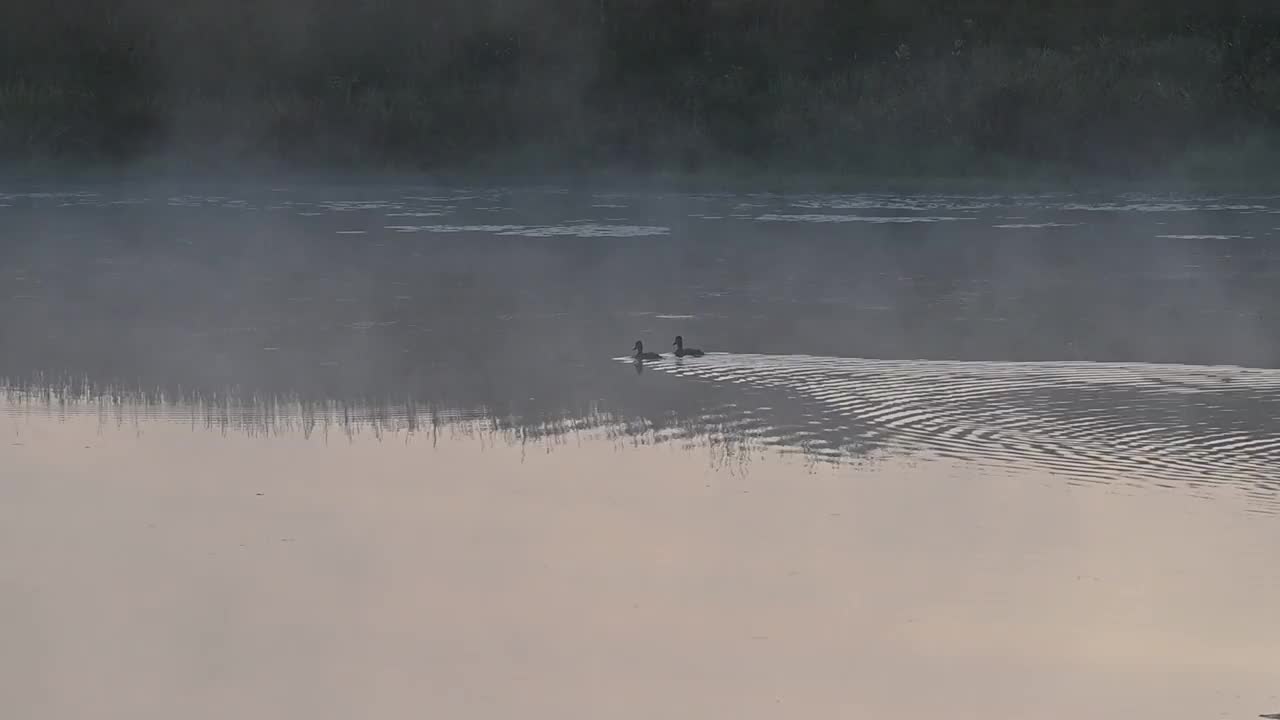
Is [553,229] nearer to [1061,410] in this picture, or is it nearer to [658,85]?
[658,85]

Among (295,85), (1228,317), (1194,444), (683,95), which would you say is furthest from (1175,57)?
(1194,444)

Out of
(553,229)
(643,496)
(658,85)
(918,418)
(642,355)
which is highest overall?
(658,85)

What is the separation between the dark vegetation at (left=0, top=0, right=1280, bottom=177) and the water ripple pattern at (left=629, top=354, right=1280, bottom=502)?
87.7 feet

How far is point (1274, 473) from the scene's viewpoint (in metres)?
12.1

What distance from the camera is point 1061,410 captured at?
47.1ft

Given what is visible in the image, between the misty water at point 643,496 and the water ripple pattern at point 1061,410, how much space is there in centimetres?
5

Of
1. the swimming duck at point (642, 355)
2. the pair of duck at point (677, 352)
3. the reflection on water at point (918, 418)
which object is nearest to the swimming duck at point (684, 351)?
the pair of duck at point (677, 352)

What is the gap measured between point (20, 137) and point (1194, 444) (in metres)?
37.8

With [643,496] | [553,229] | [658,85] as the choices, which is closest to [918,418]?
[643,496]

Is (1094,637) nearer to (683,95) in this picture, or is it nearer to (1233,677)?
(1233,677)

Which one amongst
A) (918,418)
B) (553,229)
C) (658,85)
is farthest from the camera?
(658,85)

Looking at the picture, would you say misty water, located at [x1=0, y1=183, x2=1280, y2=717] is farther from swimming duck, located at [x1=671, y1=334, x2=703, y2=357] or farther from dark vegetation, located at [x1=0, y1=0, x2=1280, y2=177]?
dark vegetation, located at [x1=0, y1=0, x2=1280, y2=177]

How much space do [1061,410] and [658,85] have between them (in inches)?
1402

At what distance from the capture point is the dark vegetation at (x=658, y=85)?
144 feet
